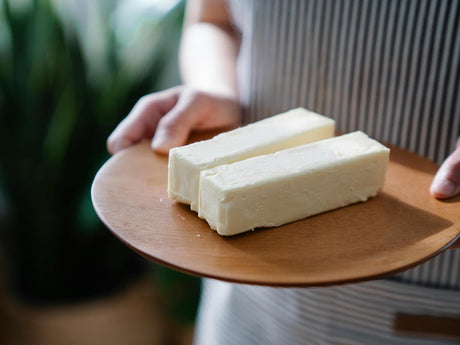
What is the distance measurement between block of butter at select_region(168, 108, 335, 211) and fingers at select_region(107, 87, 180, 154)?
0.16 m

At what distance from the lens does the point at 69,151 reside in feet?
5.80

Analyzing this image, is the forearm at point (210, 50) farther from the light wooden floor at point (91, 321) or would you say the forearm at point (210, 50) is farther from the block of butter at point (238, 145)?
the light wooden floor at point (91, 321)

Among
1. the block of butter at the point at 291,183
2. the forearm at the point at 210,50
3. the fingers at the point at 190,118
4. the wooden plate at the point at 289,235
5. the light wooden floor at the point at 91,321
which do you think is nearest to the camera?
the wooden plate at the point at 289,235

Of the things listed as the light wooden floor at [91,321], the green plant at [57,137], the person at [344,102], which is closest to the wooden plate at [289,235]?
the person at [344,102]

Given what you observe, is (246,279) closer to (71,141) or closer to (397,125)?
(397,125)

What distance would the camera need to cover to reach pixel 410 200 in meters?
0.92

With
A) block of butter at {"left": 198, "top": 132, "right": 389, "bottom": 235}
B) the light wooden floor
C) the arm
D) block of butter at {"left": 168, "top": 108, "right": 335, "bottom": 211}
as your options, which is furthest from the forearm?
the light wooden floor

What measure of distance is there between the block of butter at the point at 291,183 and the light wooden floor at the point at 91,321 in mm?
1166

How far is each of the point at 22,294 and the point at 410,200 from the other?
4.78ft

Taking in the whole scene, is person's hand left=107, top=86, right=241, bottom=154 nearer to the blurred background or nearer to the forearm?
the forearm

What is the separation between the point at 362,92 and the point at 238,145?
Result: 0.30 metres

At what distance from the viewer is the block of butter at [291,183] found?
2.75ft

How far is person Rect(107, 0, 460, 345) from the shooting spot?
1.03m

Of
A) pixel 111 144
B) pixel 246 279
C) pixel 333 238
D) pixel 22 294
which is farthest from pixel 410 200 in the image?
pixel 22 294
